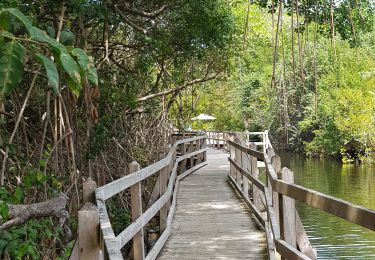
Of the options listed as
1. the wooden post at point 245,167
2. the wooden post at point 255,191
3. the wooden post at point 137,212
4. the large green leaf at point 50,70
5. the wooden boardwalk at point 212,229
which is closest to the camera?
the large green leaf at point 50,70

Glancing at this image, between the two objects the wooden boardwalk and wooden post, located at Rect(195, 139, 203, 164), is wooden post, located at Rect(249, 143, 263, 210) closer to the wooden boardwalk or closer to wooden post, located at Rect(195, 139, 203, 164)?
the wooden boardwalk

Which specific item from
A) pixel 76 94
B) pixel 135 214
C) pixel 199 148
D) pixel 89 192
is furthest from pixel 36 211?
pixel 199 148

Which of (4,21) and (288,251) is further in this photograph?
(288,251)

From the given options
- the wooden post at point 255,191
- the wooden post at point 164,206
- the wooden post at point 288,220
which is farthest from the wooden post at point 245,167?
the wooden post at point 288,220

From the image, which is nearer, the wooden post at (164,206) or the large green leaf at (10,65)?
the large green leaf at (10,65)

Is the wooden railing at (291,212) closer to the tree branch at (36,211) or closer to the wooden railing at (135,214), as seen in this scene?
the wooden railing at (135,214)

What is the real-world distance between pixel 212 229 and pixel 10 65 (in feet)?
20.5

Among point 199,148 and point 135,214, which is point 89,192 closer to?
point 135,214

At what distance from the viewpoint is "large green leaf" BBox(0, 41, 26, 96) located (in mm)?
1741

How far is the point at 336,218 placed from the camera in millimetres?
19969

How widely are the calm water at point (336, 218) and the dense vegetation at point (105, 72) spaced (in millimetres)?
4427

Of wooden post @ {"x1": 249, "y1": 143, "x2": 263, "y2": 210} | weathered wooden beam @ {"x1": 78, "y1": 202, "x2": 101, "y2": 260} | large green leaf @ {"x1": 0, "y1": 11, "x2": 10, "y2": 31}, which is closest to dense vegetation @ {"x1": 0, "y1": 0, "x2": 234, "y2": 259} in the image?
large green leaf @ {"x1": 0, "y1": 11, "x2": 10, "y2": 31}

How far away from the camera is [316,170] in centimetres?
3534

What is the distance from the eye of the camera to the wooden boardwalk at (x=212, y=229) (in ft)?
21.0
